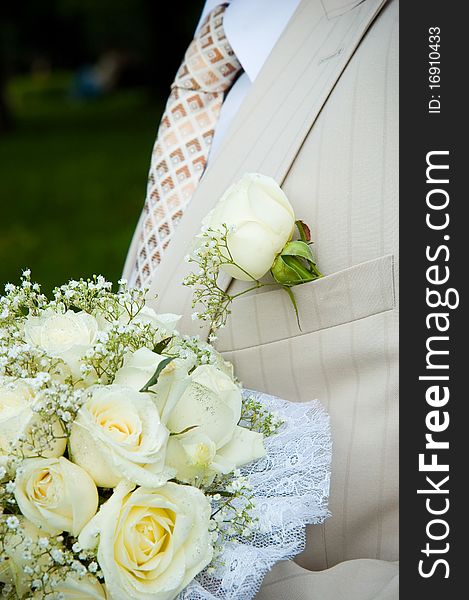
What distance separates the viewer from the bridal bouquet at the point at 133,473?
981mm

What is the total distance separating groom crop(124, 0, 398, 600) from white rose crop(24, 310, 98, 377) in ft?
0.87

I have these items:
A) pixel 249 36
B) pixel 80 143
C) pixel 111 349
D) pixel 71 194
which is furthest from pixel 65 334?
pixel 80 143

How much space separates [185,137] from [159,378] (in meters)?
0.67

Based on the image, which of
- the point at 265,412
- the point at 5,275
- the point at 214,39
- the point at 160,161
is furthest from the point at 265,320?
the point at 5,275

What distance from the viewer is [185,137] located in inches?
62.7

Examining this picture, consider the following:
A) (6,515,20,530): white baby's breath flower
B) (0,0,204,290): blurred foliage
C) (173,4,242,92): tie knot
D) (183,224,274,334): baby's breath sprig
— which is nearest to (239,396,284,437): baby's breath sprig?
(183,224,274,334): baby's breath sprig

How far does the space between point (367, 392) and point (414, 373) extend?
0.09 m

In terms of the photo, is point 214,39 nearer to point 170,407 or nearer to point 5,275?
point 170,407

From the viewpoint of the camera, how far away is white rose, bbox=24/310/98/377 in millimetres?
1082

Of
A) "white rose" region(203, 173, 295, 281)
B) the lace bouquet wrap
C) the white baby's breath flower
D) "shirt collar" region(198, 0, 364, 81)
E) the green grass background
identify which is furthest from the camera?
the green grass background

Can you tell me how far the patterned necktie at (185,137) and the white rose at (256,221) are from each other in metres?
0.34

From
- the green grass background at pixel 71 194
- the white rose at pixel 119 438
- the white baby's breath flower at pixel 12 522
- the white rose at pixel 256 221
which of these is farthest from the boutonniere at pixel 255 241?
the green grass background at pixel 71 194

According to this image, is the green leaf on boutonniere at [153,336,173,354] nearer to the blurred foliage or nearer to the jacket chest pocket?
the jacket chest pocket

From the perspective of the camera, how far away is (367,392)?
1219mm
